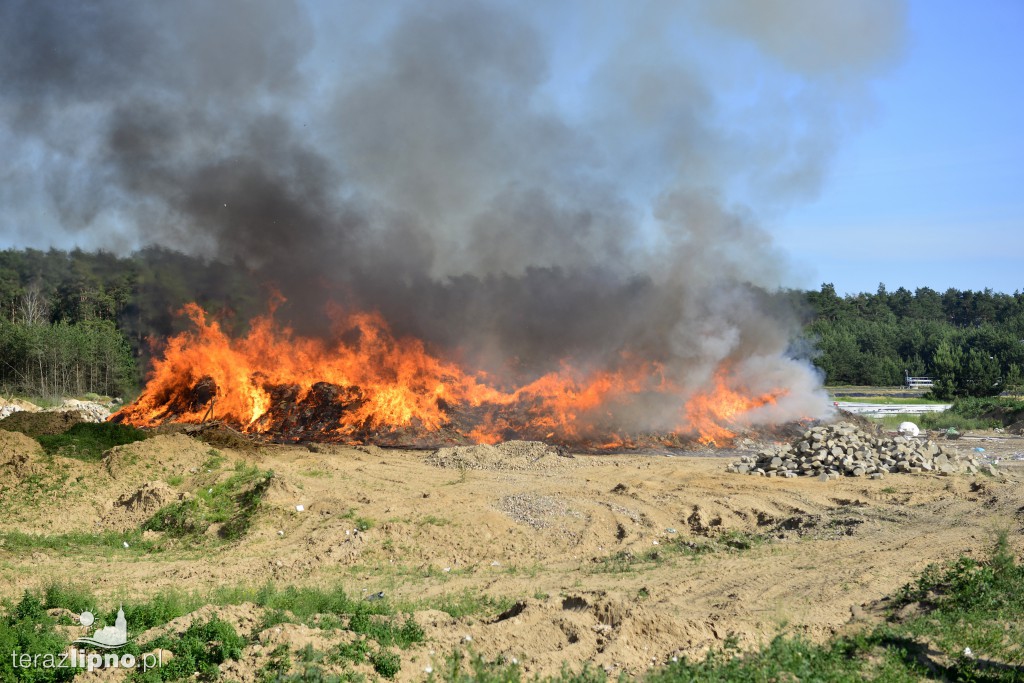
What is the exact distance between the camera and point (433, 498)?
Result: 17.0 meters

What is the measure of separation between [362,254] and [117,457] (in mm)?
16696

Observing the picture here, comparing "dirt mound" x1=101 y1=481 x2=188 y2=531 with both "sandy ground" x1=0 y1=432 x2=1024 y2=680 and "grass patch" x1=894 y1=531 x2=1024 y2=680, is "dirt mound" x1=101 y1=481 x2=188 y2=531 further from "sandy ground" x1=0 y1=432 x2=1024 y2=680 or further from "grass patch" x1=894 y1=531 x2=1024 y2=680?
"grass patch" x1=894 y1=531 x2=1024 y2=680

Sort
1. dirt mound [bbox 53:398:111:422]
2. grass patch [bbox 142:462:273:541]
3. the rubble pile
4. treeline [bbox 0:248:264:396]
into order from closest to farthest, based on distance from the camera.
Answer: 1. grass patch [bbox 142:462:273:541]
2. the rubble pile
3. treeline [bbox 0:248:264:396]
4. dirt mound [bbox 53:398:111:422]

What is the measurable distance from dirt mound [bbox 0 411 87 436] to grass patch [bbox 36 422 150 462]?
295cm

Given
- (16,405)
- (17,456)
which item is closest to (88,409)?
(16,405)

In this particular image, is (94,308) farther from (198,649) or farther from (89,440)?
(198,649)

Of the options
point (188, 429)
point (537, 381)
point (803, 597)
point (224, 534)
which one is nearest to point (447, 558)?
point (224, 534)

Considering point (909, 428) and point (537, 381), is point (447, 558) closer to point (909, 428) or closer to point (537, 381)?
point (537, 381)

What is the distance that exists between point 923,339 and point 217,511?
63.9m

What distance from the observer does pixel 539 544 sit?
47.8 ft

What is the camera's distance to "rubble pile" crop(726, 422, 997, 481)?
843 inches

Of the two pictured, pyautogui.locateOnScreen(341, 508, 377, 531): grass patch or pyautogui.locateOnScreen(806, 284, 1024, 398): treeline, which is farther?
pyautogui.locateOnScreen(806, 284, 1024, 398): treeline

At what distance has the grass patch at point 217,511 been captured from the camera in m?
15.2

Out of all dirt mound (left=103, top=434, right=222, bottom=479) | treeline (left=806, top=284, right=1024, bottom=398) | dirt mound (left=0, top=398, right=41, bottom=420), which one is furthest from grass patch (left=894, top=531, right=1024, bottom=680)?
treeline (left=806, top=284, right=1024, bottom=398)
